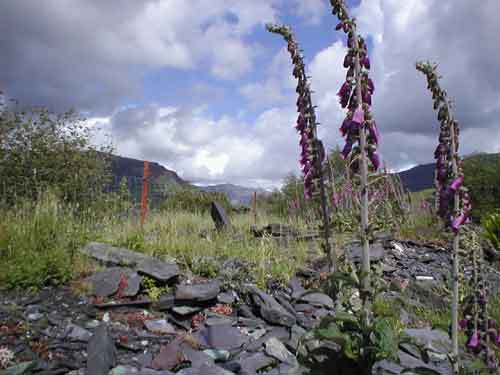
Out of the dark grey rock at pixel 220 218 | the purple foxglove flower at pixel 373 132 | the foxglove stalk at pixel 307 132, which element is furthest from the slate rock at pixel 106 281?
the dark grey rock at pixel 220 218

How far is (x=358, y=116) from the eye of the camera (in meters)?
2.18

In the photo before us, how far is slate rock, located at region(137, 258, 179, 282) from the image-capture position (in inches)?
194

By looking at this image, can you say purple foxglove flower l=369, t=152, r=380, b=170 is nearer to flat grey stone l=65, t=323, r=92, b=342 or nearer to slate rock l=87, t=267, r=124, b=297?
flat grey stone l=65, t=323, r=92, b=342

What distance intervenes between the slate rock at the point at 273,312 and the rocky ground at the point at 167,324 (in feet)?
0.04

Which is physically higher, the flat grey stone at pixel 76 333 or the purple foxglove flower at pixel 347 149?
the purple foxglove flower at pixel 347 149

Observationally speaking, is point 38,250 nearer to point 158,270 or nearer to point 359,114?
point 158,270

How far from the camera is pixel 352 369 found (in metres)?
2.12

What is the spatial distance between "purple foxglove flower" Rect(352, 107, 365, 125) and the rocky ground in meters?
1.26

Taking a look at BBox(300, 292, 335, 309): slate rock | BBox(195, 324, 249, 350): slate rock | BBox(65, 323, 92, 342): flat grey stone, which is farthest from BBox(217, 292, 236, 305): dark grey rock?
BBox(65, 323, 92, 342): flat grey stone

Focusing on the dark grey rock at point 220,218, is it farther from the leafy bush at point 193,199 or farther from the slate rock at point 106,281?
the leafy bush at point 193,199

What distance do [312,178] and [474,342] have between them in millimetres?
1348

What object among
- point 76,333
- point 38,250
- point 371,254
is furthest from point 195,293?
point 371,254

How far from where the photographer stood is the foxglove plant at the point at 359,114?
2152 mm

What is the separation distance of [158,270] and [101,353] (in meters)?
1.85
